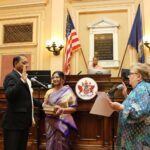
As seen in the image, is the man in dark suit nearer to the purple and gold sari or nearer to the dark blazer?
the dark blazer

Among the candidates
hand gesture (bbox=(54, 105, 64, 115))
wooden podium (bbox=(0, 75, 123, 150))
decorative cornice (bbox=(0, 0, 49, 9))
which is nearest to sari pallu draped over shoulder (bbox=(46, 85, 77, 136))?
hand gesture (bbox=(54, 105, 64, 115))

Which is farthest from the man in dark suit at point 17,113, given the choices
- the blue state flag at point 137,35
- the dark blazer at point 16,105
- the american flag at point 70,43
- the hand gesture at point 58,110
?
the blue state flag at point 137,35

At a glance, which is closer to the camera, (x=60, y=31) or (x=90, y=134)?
(x=90, y=134)

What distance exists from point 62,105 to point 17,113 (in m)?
0.83

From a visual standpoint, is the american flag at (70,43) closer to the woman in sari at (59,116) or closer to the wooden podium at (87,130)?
the wooden podium at (87,130)

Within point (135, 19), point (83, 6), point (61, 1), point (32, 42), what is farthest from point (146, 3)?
point (32, 42)

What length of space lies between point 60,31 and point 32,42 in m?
0.83

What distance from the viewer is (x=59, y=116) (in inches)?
126

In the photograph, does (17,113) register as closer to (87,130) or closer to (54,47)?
(87,130)

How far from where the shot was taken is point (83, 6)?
22.6 ft

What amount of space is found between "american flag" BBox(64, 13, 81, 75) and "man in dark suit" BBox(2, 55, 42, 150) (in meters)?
3.92

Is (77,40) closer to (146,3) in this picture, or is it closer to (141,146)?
(146,3)

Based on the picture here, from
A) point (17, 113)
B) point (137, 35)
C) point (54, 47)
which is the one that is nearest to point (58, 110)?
point (17, 113)

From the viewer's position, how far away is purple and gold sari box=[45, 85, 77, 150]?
10.3 ft
